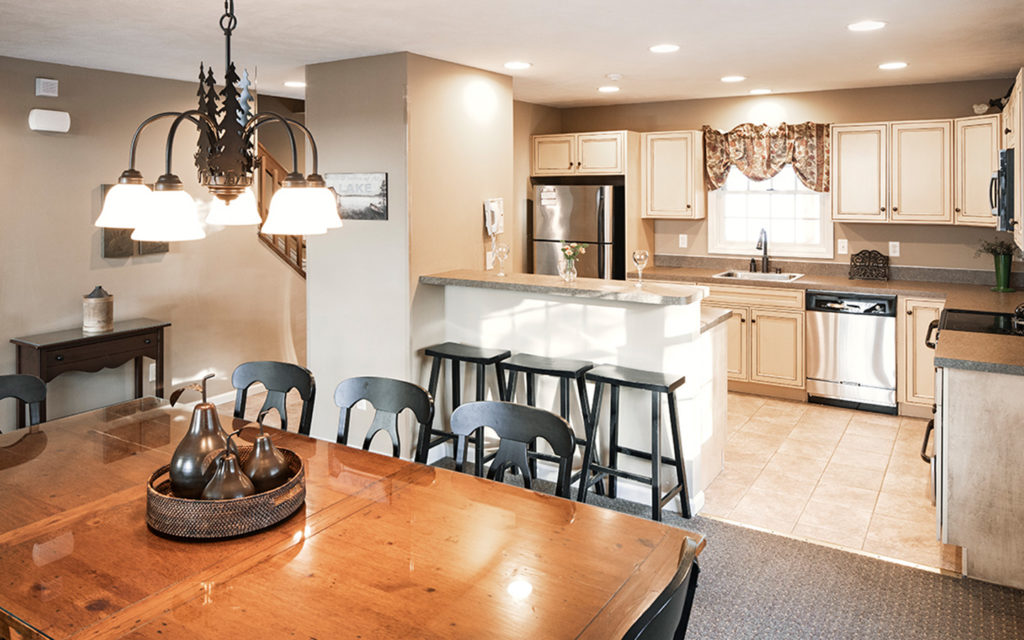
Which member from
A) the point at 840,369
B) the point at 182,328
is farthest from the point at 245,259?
the point at 840,369

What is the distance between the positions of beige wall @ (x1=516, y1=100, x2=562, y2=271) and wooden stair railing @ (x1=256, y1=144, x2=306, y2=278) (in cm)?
180

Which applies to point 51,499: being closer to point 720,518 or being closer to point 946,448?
point 720,518

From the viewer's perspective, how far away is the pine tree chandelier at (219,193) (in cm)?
173

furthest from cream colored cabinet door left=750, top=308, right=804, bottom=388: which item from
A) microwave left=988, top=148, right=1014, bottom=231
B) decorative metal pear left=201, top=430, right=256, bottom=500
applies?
decorative metal pear left=201, top=430, right=256, bottom=500

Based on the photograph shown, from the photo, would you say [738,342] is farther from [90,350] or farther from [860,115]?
[90,350]

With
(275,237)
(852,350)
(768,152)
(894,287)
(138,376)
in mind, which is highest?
(768,152)

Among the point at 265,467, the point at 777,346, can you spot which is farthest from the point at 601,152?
the point at 265,467

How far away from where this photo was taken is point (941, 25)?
142 inches

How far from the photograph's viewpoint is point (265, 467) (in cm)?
206

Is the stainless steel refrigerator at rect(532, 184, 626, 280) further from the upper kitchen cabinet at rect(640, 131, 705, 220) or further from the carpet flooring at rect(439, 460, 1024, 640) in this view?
the carpet flooring at rect(439, 460, 1024, 640)

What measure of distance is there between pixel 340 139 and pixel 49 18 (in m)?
1.56

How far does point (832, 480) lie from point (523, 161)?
3.73 metres

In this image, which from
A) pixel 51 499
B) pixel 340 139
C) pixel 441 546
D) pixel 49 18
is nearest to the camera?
pixel 441 546

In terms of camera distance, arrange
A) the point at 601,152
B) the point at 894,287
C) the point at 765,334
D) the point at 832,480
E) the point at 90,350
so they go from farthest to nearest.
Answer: the point at 601,152, the point at 765,334, the point at 894,287, the point at 90,350, the point at 832,480
